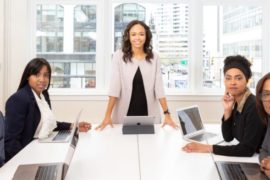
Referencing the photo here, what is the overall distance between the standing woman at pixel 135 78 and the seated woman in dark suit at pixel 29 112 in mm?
608

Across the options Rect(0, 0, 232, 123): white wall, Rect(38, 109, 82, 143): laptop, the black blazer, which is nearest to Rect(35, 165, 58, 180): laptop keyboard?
Rect(38, 109, 82, 143): laptop

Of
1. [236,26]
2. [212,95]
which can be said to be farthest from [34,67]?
[236,26]

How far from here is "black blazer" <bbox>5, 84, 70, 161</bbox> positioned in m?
2.11

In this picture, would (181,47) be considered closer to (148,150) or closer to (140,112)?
(140,112)

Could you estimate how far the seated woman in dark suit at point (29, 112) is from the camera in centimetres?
211

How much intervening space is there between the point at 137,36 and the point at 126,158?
3.91 ft

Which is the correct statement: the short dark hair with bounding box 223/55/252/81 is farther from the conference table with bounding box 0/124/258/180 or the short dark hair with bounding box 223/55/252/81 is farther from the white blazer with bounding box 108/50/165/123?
the white blazer with bounding box 108/50/165/123

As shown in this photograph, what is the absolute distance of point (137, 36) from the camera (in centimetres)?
271

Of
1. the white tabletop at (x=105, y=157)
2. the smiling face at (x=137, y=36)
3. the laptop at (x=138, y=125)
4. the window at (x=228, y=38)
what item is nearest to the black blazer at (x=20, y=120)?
the white tabletop at (x=105, y=157)

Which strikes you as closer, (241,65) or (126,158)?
(126,158)

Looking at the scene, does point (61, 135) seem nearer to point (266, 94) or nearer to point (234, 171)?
point (234, 171)

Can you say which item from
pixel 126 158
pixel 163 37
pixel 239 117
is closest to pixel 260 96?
pixel 239 117

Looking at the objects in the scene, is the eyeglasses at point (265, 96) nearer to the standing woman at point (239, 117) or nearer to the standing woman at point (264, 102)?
the standing woman at point (264, 102)

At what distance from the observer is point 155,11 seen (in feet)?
13.6
